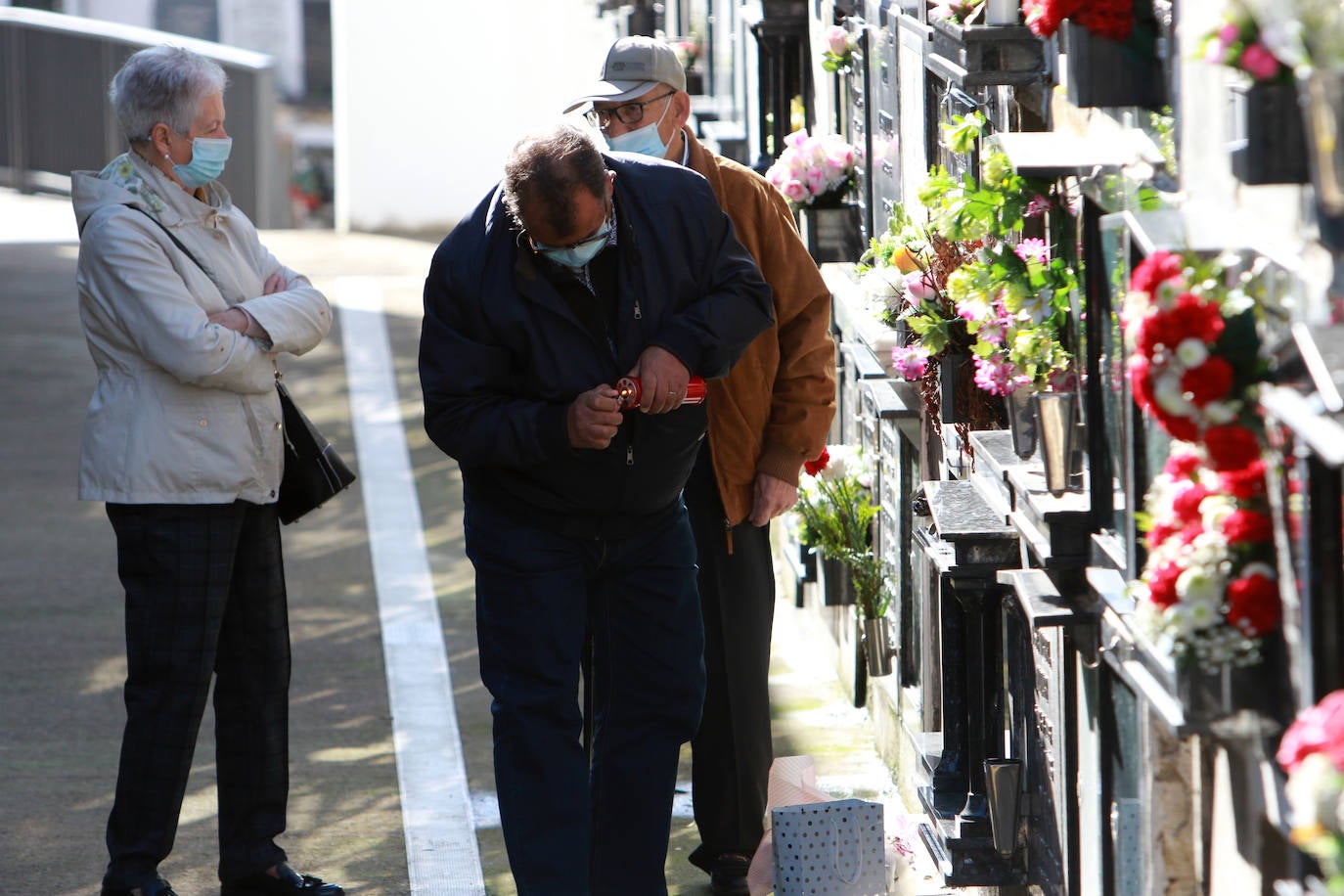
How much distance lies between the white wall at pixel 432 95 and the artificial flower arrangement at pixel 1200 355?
1492 centimetres

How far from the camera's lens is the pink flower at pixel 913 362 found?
4.41 meters

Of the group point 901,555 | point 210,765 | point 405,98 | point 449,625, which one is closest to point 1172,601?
point 901,555

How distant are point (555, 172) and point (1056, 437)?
102cm

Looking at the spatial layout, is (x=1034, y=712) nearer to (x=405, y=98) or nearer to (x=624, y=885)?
(x=624, y=885)

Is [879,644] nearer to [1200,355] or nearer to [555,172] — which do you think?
[555,172]

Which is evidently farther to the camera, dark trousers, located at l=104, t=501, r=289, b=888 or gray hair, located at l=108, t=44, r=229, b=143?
dark trousers, located at l=104, t=501, r=289, b=888

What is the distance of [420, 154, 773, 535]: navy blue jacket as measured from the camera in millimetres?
3936

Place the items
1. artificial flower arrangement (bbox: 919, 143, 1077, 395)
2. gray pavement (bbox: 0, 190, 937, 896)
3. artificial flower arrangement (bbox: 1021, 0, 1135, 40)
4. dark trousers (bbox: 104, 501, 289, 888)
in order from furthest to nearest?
gray pavement (bbox: 0, 190, 937, 896) → dark trousers (bbox: 104, 501, 289, 888) → artificial flower arrangement (bbox: 919, 143, 1077, 395) → artificial flower arrangement (bbox: 1021, 0, 1135, 40)

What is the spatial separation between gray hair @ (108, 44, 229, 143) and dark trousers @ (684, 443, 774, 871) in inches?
53.2

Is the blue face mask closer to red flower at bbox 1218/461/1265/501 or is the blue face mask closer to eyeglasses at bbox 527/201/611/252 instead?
eyeglasses at bbox 527/201/611/252

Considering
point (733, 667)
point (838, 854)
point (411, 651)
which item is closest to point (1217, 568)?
point (838, 854)

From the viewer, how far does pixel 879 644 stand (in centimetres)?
595

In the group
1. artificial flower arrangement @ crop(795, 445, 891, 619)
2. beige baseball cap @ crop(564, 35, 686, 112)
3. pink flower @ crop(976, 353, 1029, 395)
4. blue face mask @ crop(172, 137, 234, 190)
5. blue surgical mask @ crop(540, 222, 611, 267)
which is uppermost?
beige baseball cap @ crop(564, 35, 686, 112)

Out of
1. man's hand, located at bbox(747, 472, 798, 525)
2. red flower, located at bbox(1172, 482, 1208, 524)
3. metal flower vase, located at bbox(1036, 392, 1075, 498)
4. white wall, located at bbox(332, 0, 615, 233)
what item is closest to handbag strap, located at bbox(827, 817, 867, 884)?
man's hand, located at bbox(747, 472, 798, 525)
